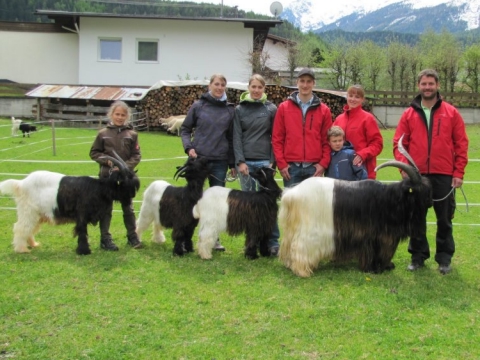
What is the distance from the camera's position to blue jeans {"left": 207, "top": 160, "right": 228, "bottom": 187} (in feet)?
19.2

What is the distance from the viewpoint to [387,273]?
5211 mm

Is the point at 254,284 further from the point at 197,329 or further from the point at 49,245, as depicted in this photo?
the point at 49,245

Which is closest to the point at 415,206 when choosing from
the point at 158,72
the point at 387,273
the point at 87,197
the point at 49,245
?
the point at 387,273

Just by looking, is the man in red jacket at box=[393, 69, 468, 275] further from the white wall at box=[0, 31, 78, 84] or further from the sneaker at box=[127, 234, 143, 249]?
the white wall at box=[0, 31, 78, 84]

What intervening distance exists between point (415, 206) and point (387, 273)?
758 mm

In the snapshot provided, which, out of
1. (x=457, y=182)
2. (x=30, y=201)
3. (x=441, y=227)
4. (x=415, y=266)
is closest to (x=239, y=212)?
(x=415, y=266)

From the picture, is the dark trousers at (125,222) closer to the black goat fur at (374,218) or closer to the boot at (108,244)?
the boot at (108,244)

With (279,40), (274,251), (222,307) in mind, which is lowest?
(222,307)

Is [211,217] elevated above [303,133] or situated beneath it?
situated beneath

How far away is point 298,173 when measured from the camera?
562 cm

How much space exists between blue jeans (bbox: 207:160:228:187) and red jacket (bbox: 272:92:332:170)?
2.18 feet

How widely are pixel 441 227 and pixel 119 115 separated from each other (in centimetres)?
381

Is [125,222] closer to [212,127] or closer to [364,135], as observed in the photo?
[212,127]

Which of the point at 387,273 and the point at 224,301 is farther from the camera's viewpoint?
the point at 387,273
